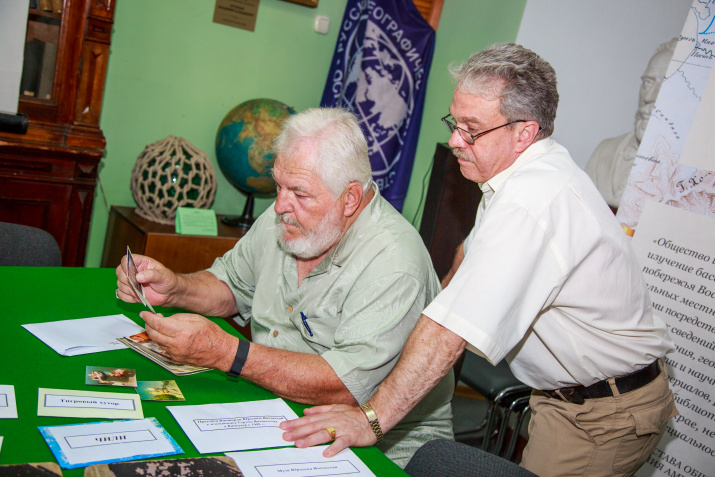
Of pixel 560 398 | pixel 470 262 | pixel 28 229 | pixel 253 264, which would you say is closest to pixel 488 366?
pixel 560 398

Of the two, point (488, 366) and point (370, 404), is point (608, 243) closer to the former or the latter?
point (370, 404)

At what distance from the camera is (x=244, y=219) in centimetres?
411

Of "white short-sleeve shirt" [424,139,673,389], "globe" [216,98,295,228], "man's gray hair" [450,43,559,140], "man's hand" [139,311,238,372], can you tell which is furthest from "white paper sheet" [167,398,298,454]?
"globe" [216,98,295,228]

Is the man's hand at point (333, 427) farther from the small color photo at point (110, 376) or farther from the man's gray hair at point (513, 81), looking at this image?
the man's gray hair at point (513, 81)

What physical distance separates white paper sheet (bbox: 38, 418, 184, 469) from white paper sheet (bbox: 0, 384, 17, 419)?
9 centimetres

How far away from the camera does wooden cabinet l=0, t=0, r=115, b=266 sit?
3271 millimetres

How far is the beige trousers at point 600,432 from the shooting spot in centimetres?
200

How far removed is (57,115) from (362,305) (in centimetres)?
229

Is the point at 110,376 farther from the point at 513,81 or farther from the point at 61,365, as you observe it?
the point at 513,81

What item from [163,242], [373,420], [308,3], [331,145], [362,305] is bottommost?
[163,242]

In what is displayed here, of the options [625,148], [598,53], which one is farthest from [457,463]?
[598,53]

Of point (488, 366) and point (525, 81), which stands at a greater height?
point (525, 81)

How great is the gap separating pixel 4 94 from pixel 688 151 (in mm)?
3114

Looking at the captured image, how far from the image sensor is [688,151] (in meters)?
2.61
